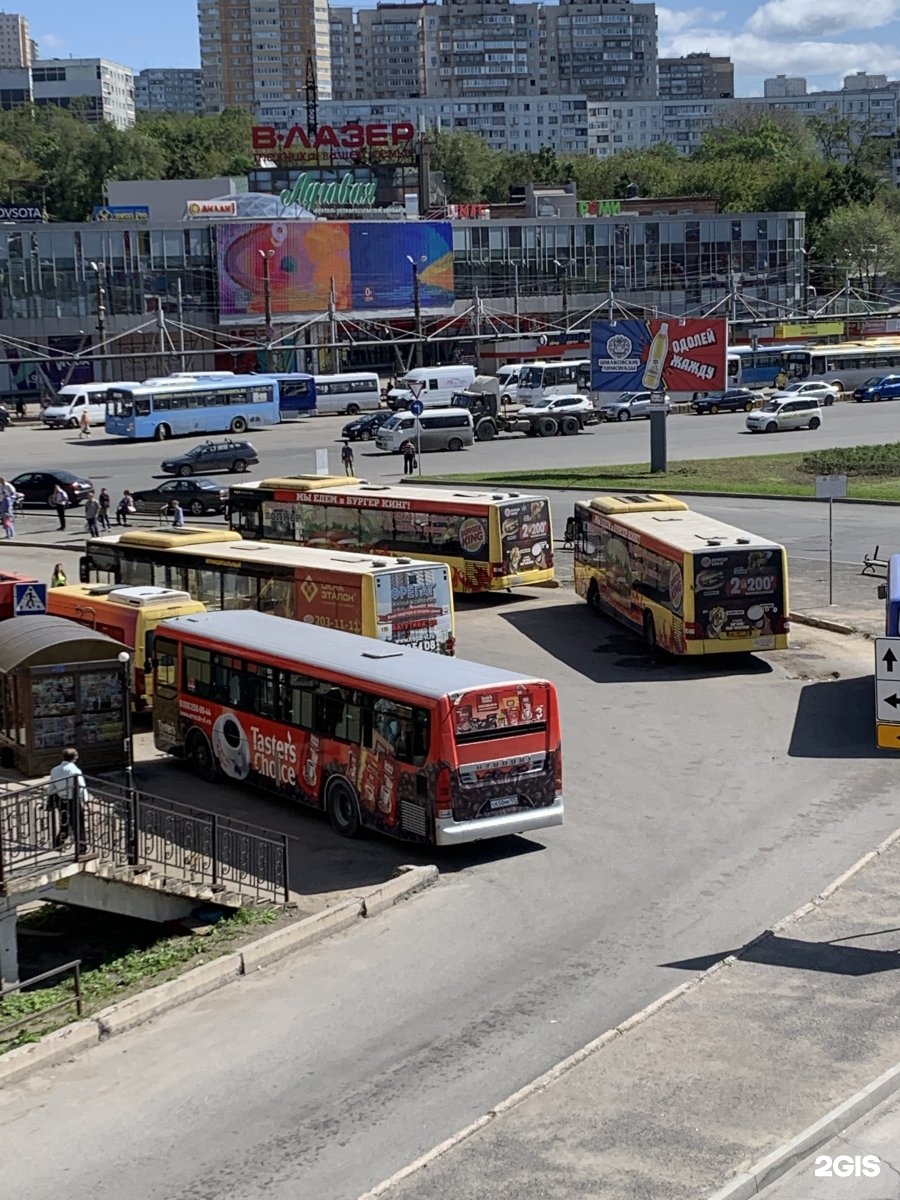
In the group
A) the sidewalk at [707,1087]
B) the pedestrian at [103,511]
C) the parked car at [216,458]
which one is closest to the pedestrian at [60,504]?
the pedestrian at [103,511]

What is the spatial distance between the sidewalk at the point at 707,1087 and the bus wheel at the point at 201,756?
32.2 feet

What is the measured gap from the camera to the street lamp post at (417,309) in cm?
9712

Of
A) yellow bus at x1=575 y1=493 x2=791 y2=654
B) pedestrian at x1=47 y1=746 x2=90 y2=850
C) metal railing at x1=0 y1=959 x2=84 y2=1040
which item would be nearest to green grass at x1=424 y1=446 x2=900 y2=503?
yellow bus at x1=575 y1=493 x2=791 y2=654

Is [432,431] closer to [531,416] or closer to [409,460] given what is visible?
[409,460]

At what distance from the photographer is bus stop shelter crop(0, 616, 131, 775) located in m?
22.5

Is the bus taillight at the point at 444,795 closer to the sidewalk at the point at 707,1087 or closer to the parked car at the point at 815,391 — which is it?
the sidewalk at the point at 707,1087

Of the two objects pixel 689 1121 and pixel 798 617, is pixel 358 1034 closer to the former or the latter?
pixel 689 1121

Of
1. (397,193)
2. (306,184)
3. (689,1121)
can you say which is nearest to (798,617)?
(689,1121)

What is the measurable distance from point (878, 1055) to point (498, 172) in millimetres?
173783

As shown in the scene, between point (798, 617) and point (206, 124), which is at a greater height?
point (206, 124)

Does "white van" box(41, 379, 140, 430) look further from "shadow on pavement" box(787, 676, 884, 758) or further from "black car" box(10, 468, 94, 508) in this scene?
"shadow on pavement" box(787, 676, 884, 758)

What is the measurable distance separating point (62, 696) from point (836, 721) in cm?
1154

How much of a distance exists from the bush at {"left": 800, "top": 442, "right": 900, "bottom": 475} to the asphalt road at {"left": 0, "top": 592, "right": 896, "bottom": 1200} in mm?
28282

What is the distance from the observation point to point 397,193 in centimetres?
11844
